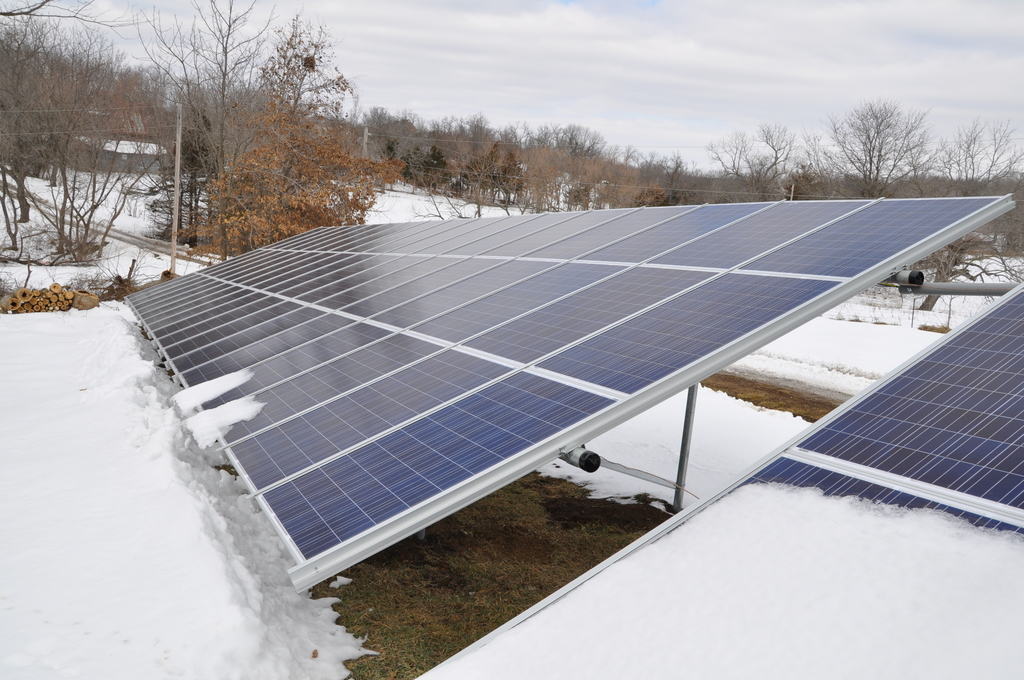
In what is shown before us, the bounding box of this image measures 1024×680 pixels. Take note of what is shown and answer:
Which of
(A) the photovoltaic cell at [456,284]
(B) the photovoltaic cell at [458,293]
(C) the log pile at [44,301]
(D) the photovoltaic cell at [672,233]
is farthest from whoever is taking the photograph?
(C) the log pile at [44,301]

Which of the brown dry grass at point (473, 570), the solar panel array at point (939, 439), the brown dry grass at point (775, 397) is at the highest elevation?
the solar panel array at point (939, 439)

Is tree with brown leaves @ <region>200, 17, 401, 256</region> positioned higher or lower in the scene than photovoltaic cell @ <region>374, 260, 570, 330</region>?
higher

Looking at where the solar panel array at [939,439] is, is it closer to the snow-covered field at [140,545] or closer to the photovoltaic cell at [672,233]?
the photovoltaic cell at [672,233]

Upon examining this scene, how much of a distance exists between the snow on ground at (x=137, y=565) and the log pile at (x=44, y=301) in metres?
12.6

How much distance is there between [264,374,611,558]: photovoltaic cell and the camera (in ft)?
15.0

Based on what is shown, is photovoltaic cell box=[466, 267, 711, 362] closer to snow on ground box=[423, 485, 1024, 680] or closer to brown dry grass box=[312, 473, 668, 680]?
snow on ground box=[423, 485, 1024, 680]

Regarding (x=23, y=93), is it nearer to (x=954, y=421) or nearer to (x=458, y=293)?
(x=458, y=293)

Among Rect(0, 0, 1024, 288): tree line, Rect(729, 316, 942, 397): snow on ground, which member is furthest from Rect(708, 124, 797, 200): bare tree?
Rect(729, 316, 942, 397): snow on ground

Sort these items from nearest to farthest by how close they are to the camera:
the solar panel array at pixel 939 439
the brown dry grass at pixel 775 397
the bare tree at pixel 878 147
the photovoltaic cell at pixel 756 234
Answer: the solar panel array at pixel 939 439 → the photovoltaic cell at pixel 756 234 → the brown dry grass at pixel 775 397 → the bare tree at pixel 878 147

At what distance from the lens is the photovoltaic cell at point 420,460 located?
15.0 ft

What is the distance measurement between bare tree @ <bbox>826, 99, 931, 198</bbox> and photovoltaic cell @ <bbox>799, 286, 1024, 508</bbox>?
2293 inches

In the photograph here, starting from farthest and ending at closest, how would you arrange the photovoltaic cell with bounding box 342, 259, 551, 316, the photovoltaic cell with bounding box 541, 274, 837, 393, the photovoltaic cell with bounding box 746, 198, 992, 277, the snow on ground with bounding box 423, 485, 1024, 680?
the photovoltaic cell with bounding box 342, 259, 551, 316 → the photovoltaic cell with bounding box 746, 198, 992, 277 → the photovoltaic cell with bounding box 541, 274, 837, 393 → the snow on ground with bounding box 423, 485, 1024, 680

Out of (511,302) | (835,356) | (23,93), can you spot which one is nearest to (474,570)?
(511,302)

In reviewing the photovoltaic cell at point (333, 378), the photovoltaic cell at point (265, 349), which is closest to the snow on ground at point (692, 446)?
the photovoltaic cell at point (333, 378)
